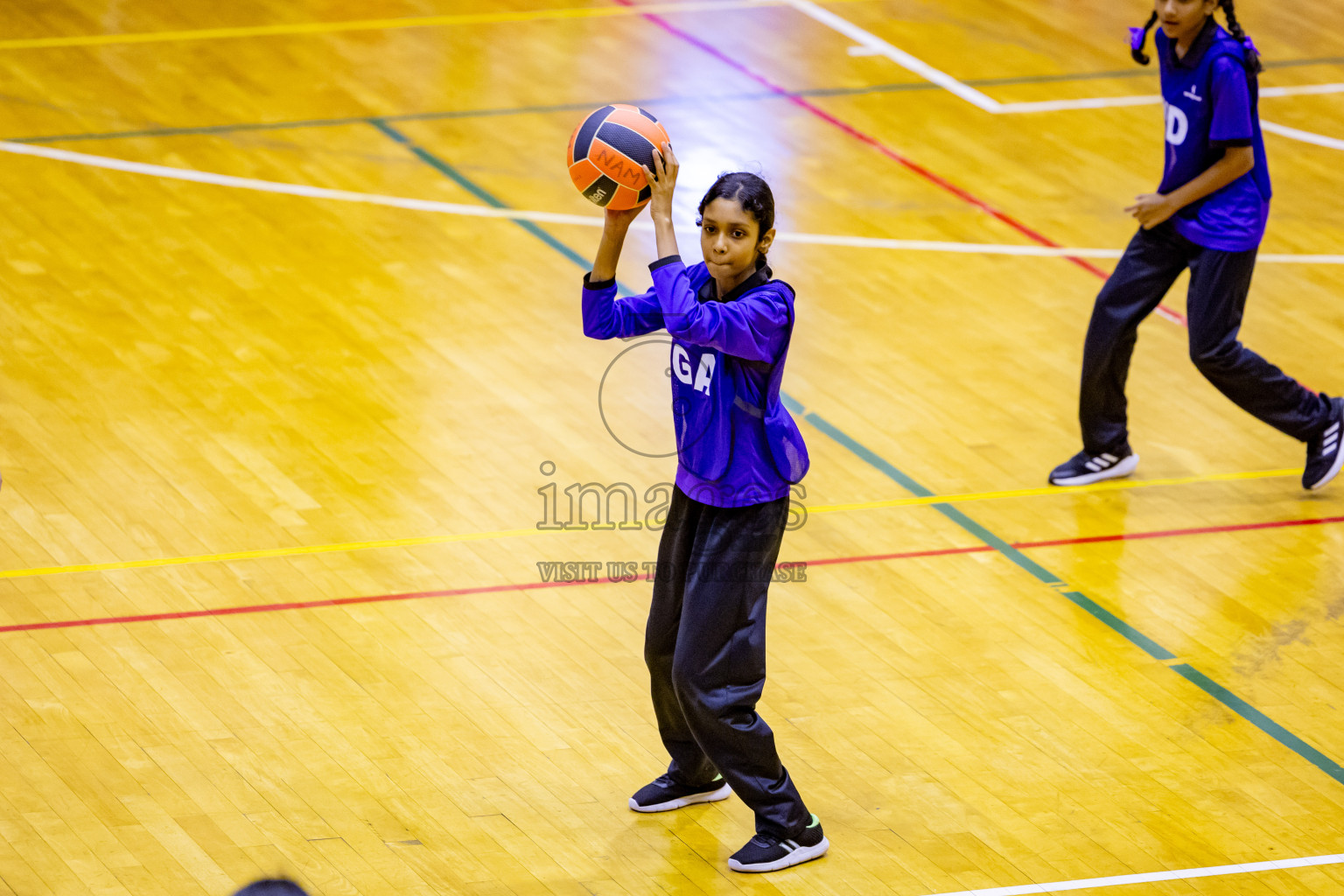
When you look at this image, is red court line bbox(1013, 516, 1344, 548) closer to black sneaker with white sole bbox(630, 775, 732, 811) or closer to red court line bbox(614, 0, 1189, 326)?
red court line bbox(614, 0, 1189, 326)

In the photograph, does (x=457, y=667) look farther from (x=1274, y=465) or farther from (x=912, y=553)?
(x=1274, y=465)

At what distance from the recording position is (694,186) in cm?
1045

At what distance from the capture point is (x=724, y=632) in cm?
495

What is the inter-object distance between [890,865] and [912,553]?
201 cm

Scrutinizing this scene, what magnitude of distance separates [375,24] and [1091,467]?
727 centimetres

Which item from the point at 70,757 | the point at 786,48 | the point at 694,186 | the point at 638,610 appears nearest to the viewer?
the point at 70,757

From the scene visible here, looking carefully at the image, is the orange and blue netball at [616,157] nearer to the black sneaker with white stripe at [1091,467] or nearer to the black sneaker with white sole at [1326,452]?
the black sneaker with white stripe at [1091,467]

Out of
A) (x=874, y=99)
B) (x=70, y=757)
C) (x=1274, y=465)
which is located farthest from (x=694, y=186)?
(x=70, y=757)

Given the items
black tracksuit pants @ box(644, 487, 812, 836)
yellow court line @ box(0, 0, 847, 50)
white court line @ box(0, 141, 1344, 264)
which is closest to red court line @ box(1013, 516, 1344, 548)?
black tracksuit pants @ box(644, 487, 812, 836)

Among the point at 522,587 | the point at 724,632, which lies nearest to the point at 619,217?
the point at 724,632

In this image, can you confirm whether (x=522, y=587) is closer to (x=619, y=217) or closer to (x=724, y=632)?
(x=724, y=632)

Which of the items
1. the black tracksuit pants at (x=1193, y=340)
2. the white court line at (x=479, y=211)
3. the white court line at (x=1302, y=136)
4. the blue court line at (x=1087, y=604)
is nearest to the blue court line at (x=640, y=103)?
the white court line at (x=479, y=211)

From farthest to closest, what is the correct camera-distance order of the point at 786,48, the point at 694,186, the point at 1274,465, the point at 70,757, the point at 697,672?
the point at 786,48
the point at 694,186
the point at 1274,465
the point at 70,757
the point at 697,672

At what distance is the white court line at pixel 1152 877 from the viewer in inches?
202
